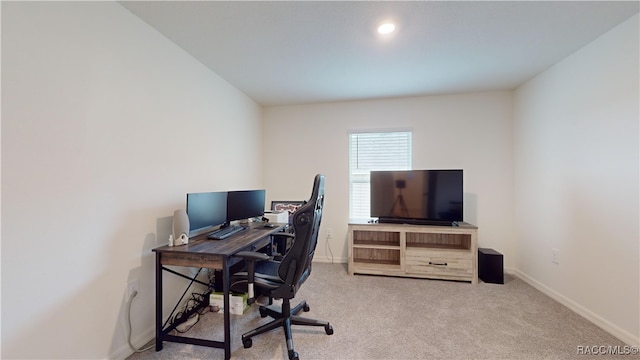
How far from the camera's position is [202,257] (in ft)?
5.78

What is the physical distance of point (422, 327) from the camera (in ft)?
6.90

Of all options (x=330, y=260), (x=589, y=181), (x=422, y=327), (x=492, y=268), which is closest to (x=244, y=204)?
(x=330, y=260)

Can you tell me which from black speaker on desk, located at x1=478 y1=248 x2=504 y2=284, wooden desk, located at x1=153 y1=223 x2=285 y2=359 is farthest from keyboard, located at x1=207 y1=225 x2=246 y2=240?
black speaker on desk, located at x1=478 y1=248 x2=504 y2=284

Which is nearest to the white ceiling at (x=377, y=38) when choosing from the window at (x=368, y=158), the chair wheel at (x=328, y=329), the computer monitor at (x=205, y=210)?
the window at (x=368, y=158)

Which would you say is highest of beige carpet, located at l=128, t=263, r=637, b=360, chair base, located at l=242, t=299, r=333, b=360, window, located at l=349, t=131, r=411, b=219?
window, located at l=349, t=131, r=411, b=219

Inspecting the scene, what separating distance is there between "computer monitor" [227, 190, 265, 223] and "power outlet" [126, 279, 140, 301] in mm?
896

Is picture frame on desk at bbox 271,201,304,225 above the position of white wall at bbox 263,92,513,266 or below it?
below

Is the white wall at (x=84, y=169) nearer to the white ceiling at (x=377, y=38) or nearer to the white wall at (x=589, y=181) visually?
the white ceiling at (x=377, y=38)

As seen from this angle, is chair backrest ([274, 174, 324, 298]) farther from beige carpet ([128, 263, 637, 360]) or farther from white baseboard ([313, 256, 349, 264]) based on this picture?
white baseboard ([313, 256, 349, 264])

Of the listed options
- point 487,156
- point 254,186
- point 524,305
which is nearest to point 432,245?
point 524,305

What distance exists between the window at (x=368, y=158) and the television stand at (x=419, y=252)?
48cm

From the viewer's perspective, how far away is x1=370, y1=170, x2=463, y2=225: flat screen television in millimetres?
3158

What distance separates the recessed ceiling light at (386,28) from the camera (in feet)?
6.23

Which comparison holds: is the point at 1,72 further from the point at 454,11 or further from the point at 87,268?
the point at 454,11
